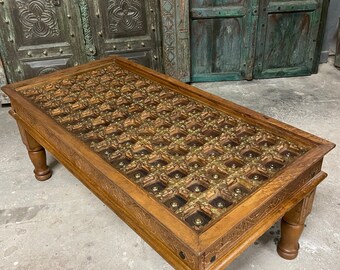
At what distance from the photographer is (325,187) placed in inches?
85.5

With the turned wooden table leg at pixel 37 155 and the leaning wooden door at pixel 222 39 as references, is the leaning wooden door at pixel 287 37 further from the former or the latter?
the turned wooden table leg at pixel 37 155

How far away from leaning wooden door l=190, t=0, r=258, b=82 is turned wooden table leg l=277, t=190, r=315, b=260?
2263 millimetres

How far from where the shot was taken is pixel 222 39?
3.52 meters

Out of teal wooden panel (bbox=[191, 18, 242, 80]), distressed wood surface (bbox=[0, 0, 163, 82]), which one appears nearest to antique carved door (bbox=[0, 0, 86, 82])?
distressed wood surface (bbox=[0, 0, 163, 82])

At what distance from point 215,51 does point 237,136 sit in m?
2.10

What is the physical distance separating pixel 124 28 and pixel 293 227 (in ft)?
7.80

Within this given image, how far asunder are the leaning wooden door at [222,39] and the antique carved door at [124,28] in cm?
39

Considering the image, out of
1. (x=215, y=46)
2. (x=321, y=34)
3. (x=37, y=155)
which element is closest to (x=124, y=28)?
(x=215, y=46)

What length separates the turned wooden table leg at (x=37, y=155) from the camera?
2189 mm

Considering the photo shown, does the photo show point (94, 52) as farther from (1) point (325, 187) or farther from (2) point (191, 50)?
(1) point (325, 187)

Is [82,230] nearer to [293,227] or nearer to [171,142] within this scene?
[171,142]

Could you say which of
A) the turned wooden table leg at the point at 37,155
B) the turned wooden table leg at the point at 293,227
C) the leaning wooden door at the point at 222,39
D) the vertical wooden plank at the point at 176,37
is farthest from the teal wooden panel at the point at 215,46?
the turned wooden table leg at the point at 293,227

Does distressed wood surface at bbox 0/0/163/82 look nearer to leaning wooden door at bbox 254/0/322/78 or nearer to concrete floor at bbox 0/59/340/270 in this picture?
concrete floor at bbox 0/59/340/270

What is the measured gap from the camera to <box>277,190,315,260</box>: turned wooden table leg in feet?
5.02
